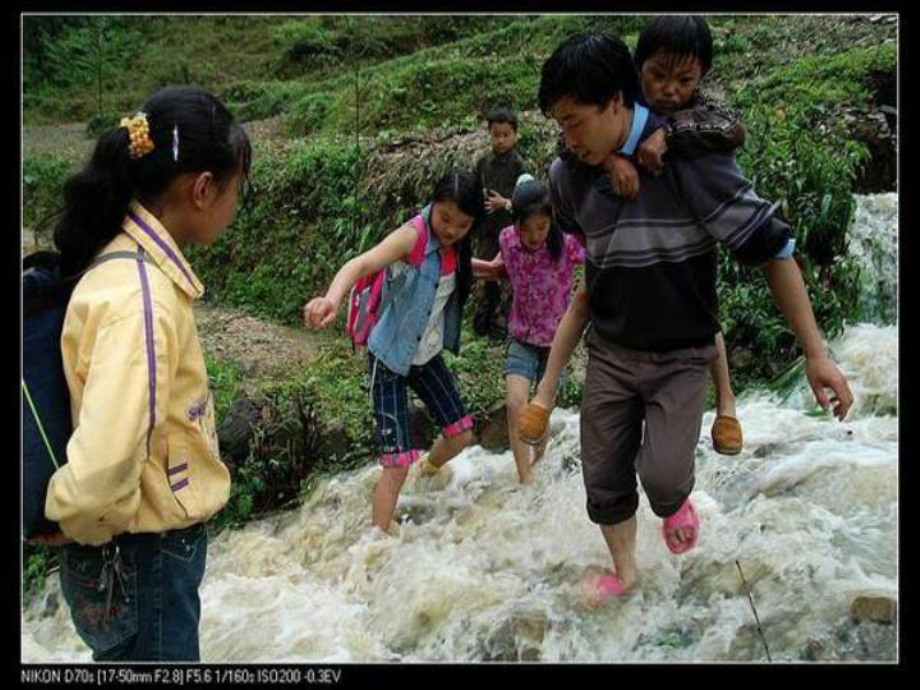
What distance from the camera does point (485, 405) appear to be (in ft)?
17.6

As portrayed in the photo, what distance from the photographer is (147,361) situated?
174 centimetres

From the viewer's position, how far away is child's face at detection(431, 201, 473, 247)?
11.6ft

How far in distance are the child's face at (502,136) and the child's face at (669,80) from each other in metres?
3.48

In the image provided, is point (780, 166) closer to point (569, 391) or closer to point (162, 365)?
point (569, 391)

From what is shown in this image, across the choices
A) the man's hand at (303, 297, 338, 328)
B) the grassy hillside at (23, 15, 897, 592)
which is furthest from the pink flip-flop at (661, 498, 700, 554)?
the grassy hillside at (23, 15, 897, 592)

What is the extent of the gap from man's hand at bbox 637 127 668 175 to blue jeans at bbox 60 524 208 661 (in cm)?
157

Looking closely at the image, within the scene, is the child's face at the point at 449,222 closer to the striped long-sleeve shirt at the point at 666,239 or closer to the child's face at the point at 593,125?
the striped long-sleeve shirt at the point at 666,239

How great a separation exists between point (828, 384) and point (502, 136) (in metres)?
3.99

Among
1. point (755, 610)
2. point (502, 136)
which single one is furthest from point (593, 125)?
point (502, 136)

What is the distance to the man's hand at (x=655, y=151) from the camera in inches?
97.9

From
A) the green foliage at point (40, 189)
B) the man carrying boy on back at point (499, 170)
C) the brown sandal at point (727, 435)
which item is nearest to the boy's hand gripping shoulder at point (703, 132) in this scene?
the brown sandal at point (727, 435)

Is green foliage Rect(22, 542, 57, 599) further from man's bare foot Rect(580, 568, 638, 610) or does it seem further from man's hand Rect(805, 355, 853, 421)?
man's hand Rect(805, 355, 853, 421)

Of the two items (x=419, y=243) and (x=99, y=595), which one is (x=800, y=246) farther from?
(x=99, y=595)
